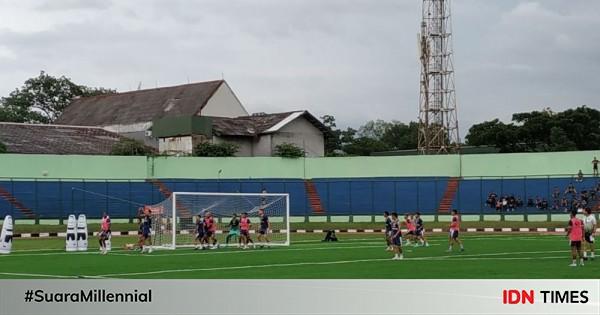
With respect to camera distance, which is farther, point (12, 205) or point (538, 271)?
point (12, 205)

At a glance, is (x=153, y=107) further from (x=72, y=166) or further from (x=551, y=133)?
(x=551, y=133)

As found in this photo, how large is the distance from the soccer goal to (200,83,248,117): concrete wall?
33.0m

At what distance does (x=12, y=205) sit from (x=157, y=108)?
2979 cm

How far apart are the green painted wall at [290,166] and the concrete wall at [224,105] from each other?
1506cm

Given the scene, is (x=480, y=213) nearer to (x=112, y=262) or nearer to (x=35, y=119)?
(x=112, y=262)

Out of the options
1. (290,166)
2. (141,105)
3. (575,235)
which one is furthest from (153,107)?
(575,235)

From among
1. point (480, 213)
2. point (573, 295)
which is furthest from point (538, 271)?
point (480, 213)

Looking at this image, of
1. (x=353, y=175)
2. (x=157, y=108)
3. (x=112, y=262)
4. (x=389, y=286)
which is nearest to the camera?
(x=389, y=286)

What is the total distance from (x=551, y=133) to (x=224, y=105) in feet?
118

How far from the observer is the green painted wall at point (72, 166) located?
6831cm

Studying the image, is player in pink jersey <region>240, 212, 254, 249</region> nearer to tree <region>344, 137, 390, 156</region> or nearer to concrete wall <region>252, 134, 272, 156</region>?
concrete wall <region>252, 134, 272, 156</region>

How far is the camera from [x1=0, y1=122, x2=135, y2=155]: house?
77375 millimetres

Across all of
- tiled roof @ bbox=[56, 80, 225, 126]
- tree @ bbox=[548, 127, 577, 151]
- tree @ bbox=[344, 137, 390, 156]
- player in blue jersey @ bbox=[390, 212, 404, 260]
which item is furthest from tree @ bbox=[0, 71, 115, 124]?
player in blue jersey @ bbox=[390, 212, 404, 260]

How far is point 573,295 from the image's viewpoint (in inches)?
667
